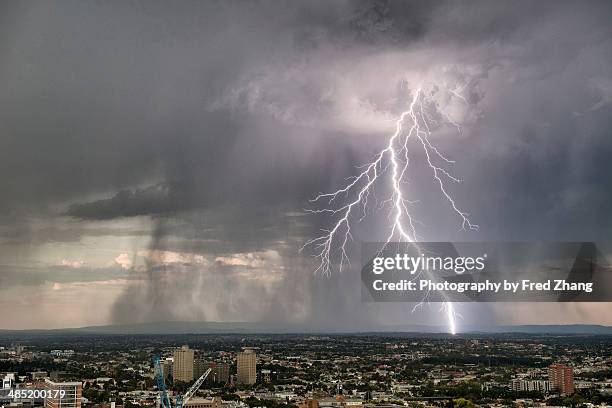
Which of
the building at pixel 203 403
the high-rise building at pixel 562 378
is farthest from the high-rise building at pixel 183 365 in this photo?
the high-rise building at pixel 562 378

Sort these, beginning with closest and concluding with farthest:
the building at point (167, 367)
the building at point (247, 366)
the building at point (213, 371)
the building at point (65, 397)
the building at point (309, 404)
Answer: the building at point (65, 397) < the building at point (309, 404) < the building at point (167, 367) < the building at point (213, 371) < the building at point (247, 366)

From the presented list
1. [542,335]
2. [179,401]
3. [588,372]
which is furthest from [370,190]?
[542,335]

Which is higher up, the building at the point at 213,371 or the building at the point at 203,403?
the building at the point at 213,371

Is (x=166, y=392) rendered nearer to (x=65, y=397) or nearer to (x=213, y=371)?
(x=65, y=397)

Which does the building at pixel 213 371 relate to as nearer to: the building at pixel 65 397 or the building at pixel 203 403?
the building at pixel 203 403

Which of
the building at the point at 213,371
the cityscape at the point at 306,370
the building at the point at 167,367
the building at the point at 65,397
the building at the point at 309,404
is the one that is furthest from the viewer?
the building at the point at 213,371

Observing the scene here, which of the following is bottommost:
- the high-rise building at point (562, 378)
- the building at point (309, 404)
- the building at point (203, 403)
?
the building at point (203, 403)

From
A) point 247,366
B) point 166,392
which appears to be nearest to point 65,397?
point 166,392
